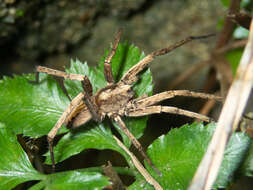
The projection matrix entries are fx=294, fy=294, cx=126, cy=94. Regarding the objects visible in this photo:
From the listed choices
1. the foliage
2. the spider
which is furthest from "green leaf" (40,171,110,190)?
the spider

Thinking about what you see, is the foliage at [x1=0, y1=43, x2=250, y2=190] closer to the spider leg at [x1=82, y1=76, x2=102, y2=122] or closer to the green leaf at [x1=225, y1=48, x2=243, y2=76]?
the spider leg at [x1=82, y1=76, x2=102, y2=122]

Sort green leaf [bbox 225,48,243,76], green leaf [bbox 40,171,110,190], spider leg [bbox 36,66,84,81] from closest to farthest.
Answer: green leaf [bbox 40,171,110,190] → spider leg [bbox 36,66,84,81] → green leaf [bbox 225,48,243,76]

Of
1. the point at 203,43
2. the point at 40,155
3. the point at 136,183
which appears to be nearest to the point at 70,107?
the point at 40,155

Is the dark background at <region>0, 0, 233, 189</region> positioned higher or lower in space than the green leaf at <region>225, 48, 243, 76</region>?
higher

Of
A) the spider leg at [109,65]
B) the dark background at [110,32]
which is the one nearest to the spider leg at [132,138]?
the spider leg at [109,65]

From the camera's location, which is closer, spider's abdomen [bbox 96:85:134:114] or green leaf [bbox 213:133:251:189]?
green leaf [bbox 213:133:251:189]

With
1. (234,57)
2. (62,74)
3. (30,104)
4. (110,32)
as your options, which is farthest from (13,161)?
(110,32)
